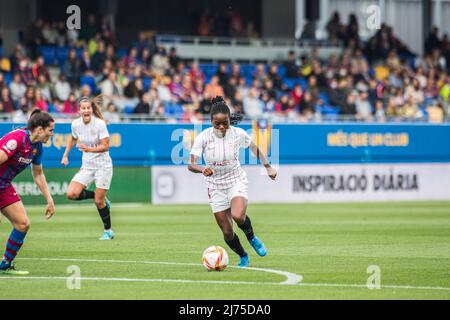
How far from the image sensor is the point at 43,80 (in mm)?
28266

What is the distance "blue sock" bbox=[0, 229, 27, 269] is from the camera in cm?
1291

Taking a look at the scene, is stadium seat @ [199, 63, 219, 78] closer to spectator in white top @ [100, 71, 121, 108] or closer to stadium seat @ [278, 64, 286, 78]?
stadium seat @ [278, 64, 286, 78]

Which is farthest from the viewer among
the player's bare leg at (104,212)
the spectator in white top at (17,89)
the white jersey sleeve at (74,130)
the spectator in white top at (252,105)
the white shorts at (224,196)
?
the spectator in white top at (252,105)

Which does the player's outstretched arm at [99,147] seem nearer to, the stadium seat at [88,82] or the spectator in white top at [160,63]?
the stadium seat at [88,82]

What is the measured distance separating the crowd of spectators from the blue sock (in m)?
13.4

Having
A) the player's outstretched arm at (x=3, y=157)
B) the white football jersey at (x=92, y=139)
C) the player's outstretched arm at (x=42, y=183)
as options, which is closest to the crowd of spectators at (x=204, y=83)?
the white football jersey at (x=92, y=139)

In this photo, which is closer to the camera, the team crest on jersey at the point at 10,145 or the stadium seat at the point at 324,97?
the team crest on jersey at the point at 10,145

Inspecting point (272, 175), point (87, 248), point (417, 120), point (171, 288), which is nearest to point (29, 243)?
point (87, 248)

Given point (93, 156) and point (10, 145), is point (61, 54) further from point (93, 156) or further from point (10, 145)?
point (10, 145)

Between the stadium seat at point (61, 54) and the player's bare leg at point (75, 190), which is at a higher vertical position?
the stadium seat at point (61, 54)

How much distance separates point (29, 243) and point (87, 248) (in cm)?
135

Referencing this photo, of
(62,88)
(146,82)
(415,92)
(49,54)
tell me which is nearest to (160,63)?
(146,82)

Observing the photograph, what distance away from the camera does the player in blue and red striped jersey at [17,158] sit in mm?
12586

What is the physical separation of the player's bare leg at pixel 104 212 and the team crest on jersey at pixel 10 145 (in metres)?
6.04
